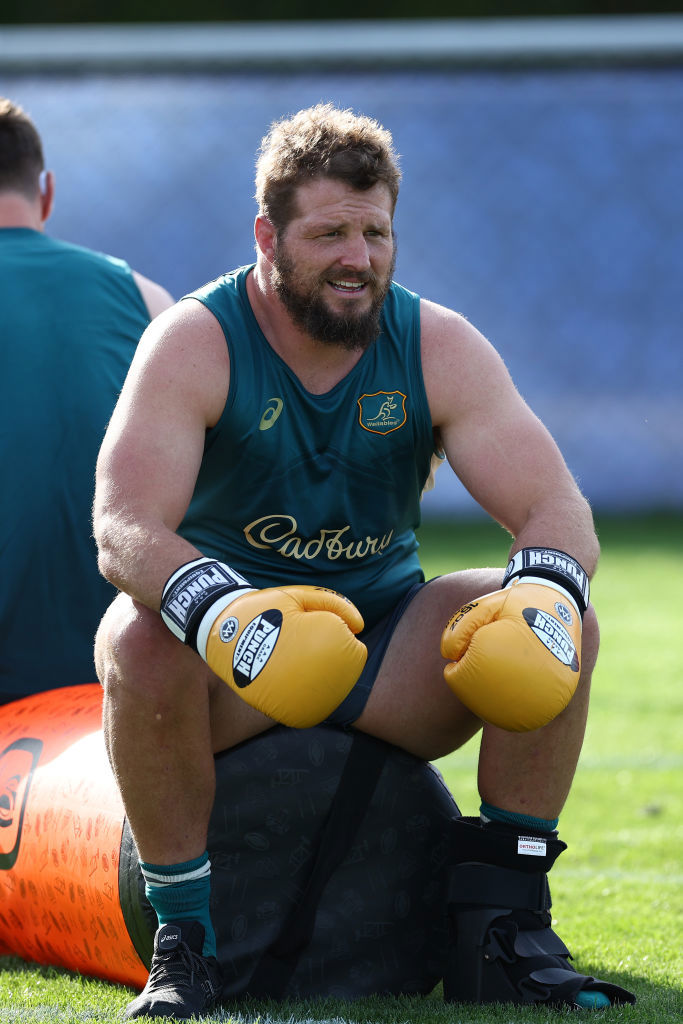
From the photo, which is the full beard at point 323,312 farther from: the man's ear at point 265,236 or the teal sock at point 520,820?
the teal sock at point 520,820

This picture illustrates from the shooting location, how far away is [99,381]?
389 centimetres

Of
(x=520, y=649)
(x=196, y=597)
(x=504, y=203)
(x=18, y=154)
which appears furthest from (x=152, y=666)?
(x=504, y=203)

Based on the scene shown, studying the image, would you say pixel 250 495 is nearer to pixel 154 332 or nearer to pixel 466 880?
pixel 154 332

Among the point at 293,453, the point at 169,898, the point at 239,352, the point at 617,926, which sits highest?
the point at 239,352

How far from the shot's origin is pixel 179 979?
2.59 m

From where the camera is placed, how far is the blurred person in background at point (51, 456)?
378cm

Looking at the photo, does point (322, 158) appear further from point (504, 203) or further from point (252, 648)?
point (504, 203)

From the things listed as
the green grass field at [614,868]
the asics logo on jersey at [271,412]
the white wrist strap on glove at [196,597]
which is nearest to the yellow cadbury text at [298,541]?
the asics logo on jersey at [271,412]

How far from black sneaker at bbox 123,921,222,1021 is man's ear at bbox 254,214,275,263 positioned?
52.8 inches

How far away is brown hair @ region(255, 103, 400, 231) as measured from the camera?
2.90 m

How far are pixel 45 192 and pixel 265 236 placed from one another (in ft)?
4.86

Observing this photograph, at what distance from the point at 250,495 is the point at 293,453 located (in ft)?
0.41

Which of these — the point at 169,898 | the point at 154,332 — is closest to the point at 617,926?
the point at 169,898

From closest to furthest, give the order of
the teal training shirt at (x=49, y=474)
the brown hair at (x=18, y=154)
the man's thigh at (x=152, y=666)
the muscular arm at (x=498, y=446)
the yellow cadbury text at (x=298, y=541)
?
the man's thigh at (x=152, y=666) < the muscular arm at (x=498, y=446) < the yellow cadbury text at (x=298, y=541) < the teal training shirt at (x=49, y=474) < the brown hair at (x=18, y=154)
